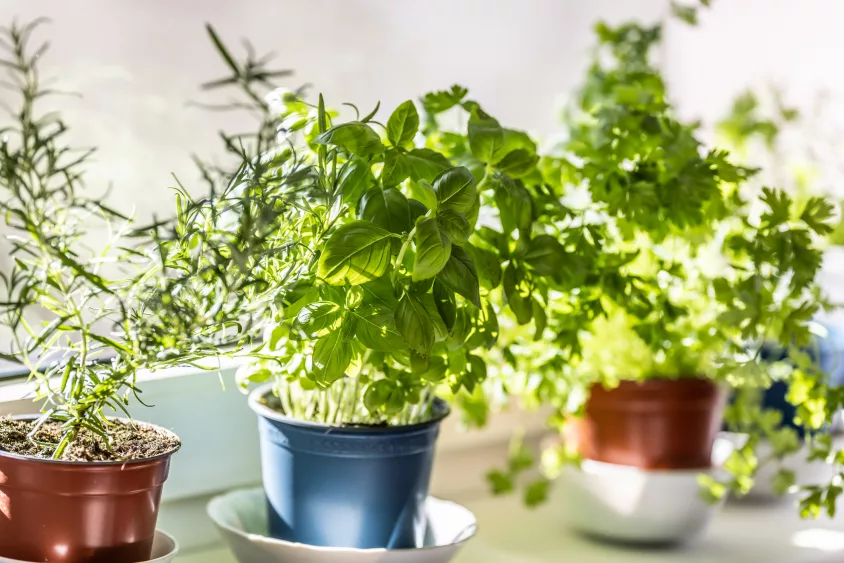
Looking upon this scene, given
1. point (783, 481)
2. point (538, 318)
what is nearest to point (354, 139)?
point (538, 318)

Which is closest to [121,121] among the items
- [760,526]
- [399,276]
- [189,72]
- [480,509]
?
[189,72]

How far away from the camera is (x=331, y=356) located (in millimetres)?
658

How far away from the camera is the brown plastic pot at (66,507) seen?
0.63m

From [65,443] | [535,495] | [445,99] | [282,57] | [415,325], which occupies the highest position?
[282,57]

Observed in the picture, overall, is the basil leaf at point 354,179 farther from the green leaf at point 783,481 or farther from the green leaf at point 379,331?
the green leaf at point 783,481

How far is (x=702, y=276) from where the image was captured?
108cm

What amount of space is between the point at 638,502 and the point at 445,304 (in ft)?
1.99

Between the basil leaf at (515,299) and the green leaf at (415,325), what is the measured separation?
0.14 metres

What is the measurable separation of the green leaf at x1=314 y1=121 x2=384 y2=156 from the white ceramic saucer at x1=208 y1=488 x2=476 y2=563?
34cm

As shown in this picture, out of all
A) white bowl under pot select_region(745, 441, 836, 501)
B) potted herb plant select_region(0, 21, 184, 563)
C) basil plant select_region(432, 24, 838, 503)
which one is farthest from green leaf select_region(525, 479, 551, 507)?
potted herb plant select_region(0, 21, 184, 563)

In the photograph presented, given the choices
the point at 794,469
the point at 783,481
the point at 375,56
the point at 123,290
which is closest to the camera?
the point at 123,290

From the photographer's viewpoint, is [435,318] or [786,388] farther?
[786,388]

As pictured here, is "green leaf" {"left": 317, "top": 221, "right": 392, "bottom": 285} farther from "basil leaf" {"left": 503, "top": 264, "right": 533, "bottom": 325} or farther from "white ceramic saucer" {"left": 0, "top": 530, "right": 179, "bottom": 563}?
"white ceramic saucer" {"left": 0, "top": 530, "right": 179, "bottom": 563}

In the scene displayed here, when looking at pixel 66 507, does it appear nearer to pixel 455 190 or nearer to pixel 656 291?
pixel 455 190
